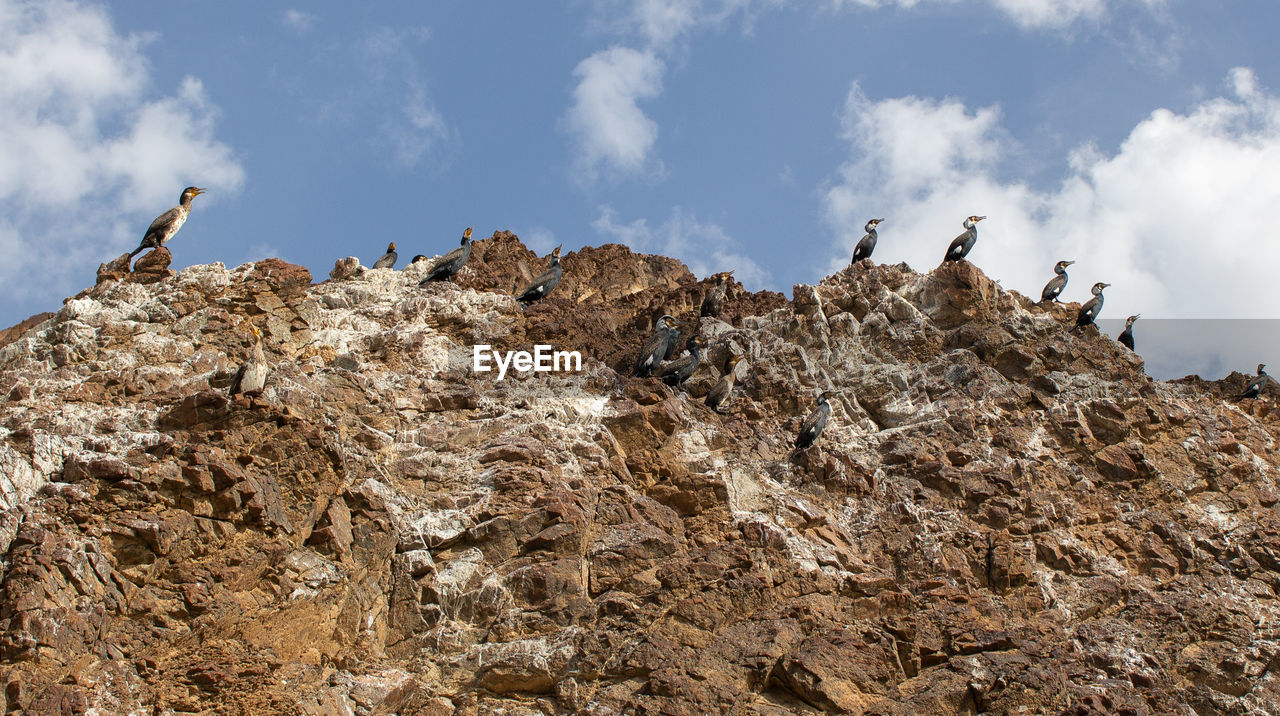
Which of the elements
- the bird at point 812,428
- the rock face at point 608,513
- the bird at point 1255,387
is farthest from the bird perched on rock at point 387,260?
the bird at point 1255,387

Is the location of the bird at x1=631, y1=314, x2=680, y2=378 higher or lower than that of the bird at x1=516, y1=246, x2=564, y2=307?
lower

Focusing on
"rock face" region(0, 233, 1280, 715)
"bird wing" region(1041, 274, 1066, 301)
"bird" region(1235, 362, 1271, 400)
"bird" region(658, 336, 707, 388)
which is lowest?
"rock face" region(0, 233, 1280, 715)

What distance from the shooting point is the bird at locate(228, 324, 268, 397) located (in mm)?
15883

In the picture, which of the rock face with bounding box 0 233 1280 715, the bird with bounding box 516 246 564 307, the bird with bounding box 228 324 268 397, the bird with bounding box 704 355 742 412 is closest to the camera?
the rock face with bounding box 0 233 1280 715

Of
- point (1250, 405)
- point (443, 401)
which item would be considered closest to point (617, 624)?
point (443, 401)

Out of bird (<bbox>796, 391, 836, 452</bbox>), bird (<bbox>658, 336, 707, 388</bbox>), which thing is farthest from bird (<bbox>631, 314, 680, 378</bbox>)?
bird (<bbox>796, 391, 836, 452</bbox>)

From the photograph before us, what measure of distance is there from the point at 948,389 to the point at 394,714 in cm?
1151

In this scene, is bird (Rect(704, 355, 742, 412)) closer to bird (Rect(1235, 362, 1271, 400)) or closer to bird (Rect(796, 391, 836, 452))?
bird (Rect(796, 391, 836, 452))

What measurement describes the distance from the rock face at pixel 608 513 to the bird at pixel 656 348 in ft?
2.15

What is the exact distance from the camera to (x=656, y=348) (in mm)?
19828

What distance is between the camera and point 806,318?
21641 millimetres

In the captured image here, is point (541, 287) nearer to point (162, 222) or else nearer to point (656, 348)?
point (656, 348)

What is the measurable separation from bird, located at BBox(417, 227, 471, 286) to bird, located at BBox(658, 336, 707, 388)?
4482mm

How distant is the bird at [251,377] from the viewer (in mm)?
15883
